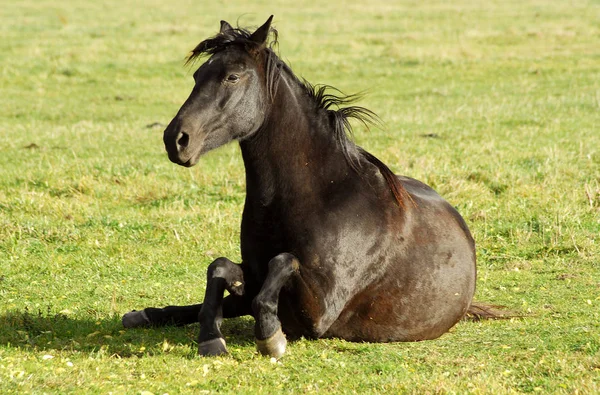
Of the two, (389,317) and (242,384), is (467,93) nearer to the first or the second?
(389,317)

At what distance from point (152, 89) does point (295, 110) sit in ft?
60.0

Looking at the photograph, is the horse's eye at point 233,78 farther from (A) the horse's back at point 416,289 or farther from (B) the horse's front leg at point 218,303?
(A) the horse's back at point 416,289

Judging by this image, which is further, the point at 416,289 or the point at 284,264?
the point at 416,289

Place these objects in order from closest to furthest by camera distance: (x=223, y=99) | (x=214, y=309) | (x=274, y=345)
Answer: (x=223, y=99) < (x=274, y=345) < (x=214, y=309)

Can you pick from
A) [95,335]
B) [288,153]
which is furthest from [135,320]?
[288,153]

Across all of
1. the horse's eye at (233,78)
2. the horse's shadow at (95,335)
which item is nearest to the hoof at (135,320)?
the horse's shadow at (95,335)

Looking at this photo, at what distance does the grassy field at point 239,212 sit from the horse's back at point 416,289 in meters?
0.17

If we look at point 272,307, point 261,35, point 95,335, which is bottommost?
point 95,335

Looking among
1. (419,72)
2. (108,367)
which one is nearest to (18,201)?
(108,367)

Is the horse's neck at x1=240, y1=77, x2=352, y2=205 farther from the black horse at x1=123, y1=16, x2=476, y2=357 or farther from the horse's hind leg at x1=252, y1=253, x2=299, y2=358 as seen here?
the horse's hind leg at x1=252, y1=253, x2=299, y2=358

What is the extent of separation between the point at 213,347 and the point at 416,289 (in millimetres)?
1704

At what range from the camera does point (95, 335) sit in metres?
7.19

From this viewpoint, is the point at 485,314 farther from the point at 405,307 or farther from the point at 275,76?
the point at 275,76

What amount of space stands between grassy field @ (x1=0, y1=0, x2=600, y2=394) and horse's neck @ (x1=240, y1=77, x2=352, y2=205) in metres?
1.23
